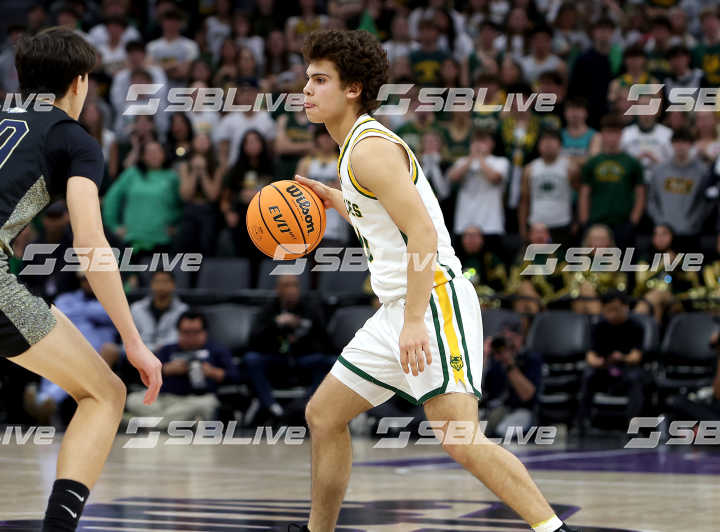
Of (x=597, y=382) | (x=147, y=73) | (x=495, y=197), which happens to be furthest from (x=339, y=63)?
(x=147, y=73)

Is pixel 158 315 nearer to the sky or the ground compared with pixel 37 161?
nearer to the ground

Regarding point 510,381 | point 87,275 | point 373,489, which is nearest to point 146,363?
point 87,275

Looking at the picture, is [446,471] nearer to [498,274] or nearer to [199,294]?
[498,274]

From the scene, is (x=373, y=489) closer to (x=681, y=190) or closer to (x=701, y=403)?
(x=701, y=403)

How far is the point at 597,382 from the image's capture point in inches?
445

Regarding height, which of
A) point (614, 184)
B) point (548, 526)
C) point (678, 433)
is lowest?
point (678, 433)

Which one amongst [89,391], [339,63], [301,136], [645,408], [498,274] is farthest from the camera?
[301,136]

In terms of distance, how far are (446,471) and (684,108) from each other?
614 cm

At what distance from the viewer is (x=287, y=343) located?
11.9 m

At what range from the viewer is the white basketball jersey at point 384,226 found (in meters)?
4.77

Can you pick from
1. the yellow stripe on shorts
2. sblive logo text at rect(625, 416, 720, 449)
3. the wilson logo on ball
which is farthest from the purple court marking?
the yellow stripe on shorts

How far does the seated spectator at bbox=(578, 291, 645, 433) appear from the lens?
36.4ft

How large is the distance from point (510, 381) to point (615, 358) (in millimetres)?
1021

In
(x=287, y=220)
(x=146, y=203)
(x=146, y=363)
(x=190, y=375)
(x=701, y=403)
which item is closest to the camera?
(x=146, y=363)
